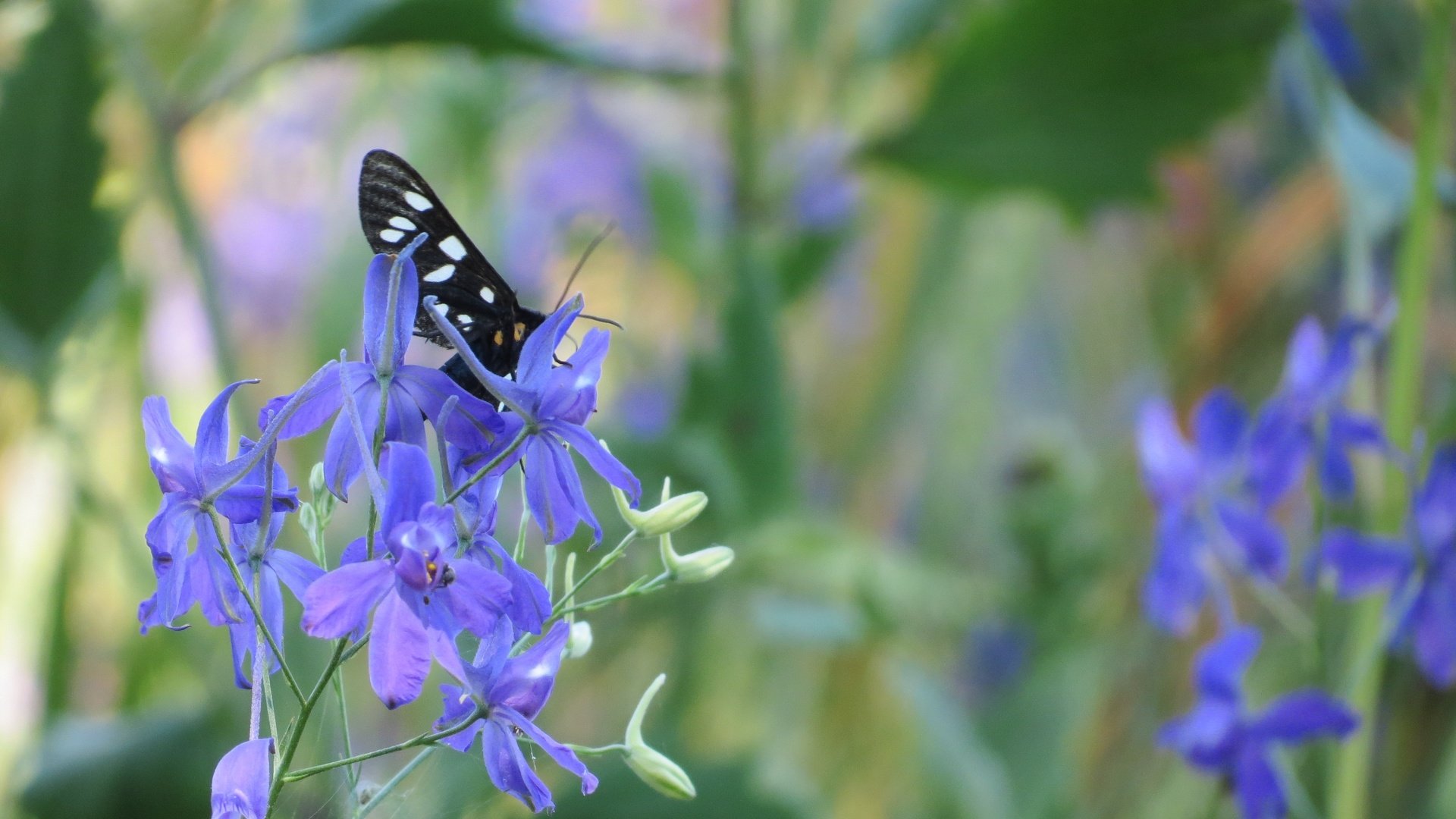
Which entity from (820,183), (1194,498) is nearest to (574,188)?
(820,183)

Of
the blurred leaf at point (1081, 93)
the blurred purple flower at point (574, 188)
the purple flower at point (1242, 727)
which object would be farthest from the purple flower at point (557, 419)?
the blurred purple flower at point (574, 188)

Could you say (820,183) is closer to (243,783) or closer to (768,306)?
(768,306)

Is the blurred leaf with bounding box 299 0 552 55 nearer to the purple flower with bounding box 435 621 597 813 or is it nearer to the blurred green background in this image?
the blurred green background

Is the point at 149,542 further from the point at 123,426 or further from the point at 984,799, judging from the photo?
the point at 123,426

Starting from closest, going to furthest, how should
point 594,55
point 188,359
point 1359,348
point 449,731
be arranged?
point 449,731
point 1359,348
point 594,55
point 188,359

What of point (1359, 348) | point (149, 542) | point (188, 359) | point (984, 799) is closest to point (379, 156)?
point (149, 542)

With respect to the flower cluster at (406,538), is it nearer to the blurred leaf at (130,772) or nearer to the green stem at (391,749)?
the green stem at (391,749)

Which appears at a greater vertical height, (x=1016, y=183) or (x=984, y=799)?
(x=1016, y=183)

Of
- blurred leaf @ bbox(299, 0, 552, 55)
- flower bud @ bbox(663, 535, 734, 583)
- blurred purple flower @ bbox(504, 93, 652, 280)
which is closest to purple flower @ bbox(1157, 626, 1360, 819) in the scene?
flower bud @ bbox(663, 535, 734, 583)
